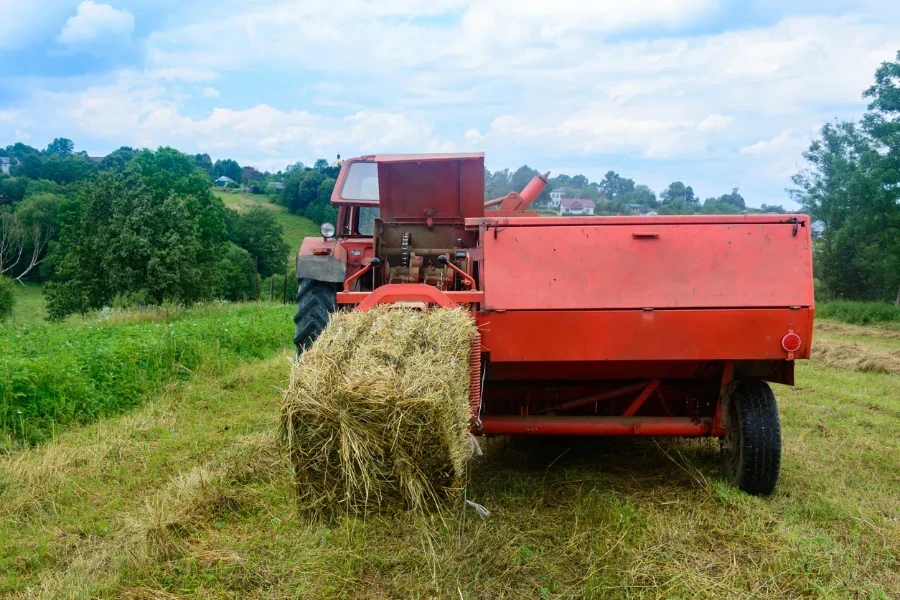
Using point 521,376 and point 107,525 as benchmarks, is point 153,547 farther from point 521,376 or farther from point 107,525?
point 521,376

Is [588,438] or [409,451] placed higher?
[409,451]

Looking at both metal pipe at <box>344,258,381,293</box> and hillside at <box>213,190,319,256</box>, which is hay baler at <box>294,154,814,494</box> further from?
hillside at <box>213,190,319,256</box>

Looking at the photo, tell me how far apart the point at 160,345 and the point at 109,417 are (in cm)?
167

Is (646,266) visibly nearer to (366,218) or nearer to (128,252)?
(366,218)

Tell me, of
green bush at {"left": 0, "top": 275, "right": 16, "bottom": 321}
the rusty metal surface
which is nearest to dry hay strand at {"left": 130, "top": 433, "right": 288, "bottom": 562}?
the rusty metal surface

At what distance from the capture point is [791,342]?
4.02 metres

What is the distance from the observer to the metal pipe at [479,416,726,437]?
4383mm

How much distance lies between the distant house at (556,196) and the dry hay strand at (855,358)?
4.61m

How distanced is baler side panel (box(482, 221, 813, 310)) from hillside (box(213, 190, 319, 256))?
47.2 metres

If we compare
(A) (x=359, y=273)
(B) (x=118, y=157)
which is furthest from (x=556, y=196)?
(B) (x=118, y=157)

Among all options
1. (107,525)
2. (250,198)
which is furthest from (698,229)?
(250,198)

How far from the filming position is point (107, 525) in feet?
13.6

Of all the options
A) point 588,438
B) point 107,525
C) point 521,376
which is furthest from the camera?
point 588,438

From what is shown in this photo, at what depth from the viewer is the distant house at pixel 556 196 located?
970 cm
